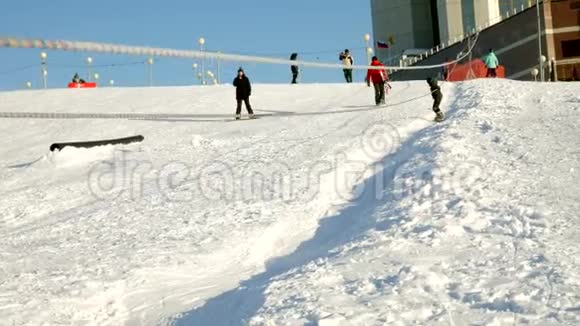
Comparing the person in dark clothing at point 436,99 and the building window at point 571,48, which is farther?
the building window at point 571,48

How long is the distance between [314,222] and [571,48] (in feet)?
140

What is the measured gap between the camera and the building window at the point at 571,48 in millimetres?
46875

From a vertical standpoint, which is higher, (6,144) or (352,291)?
(6,144)

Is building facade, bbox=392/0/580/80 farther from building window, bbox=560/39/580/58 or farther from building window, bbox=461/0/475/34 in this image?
building window, bbox=461/0/475/34

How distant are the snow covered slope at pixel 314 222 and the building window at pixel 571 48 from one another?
104ft

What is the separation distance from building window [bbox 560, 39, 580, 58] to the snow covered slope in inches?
1246

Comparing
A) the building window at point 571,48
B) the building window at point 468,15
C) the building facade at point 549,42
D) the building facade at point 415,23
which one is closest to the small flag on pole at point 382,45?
the building facade at point 415,23

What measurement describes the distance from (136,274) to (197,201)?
3205mm

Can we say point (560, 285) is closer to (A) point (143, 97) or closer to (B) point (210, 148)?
(B) point (210, 148)

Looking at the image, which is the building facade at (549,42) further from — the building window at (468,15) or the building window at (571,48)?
the building window at (468,15)

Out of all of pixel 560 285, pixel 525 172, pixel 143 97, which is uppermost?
pixel 143 97

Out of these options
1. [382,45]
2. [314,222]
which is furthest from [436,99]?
[382,45]

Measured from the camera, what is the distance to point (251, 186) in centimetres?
1124

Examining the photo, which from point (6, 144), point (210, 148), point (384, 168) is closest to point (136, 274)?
point (384, 168)
